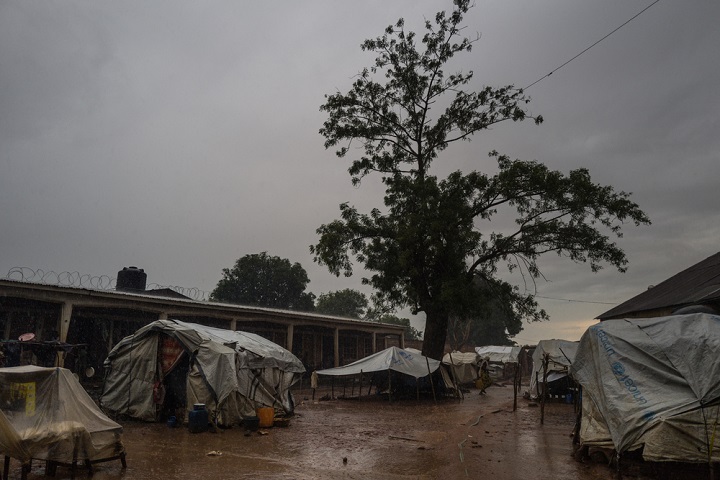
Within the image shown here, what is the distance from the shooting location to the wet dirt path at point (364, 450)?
26.1ft

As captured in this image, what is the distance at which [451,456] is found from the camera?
9250 mm

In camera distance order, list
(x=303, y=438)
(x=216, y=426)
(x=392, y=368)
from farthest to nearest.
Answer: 1. (x=392, y=368)
2. (x=216, y=426)
3. (x=303, y=438)

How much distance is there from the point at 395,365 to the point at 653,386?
508 inches

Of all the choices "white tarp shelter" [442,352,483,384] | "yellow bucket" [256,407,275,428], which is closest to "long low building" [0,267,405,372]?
"yellow bucket" [256,407,275,428]

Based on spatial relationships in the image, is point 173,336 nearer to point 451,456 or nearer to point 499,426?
point 451,456

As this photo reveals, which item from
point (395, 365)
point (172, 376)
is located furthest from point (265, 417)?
point (395, 365)

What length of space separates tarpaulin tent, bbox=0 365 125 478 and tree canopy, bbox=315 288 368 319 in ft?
177

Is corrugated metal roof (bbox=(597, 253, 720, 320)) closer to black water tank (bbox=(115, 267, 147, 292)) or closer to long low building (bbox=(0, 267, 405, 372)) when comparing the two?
long low building (bbox=(0, 267, 405, 372))

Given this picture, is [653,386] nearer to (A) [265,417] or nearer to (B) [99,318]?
(A) [265,417]

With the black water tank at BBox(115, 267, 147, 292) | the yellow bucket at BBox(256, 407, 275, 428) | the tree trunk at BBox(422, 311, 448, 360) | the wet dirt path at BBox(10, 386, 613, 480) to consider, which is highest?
the black water tank at BBox(115, 267, 147, 292)

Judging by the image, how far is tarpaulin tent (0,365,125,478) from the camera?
668 centimetres

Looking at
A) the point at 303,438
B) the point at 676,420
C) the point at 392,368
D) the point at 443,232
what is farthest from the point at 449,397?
the point at 676,420

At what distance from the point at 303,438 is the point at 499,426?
225 inches

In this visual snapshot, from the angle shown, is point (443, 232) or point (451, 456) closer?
point (451, 456)
